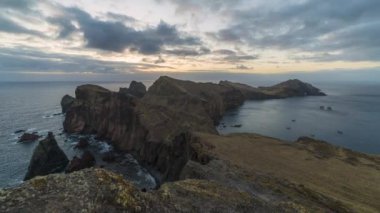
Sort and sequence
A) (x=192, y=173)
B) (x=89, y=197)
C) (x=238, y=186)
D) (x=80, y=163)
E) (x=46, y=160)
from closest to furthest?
(x=89, y=197)
(x=238, y=186)
(x=192, y=173)
(x=46, y=160)
(x=80, y=163)

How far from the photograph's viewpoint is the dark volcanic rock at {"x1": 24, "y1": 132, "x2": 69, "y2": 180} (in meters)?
Answer: 67.9

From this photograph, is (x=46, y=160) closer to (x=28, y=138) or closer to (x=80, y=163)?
(x=80, y=163)

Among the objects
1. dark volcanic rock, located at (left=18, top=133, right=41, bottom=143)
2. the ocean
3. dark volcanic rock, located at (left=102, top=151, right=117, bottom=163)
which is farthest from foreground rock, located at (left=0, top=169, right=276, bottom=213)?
dark volcanic rock, located at (left=18, top=133, right=41, bottom=143)

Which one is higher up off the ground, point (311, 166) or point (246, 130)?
point (311, 166)

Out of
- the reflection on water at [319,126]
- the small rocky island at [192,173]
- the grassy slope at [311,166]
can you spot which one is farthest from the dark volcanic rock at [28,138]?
the reflection on water at [319,126]

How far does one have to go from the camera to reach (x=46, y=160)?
70.4 m

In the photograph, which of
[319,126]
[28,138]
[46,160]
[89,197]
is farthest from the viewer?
[319,126]

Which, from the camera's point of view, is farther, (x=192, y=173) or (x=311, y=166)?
(x=311, y=166)

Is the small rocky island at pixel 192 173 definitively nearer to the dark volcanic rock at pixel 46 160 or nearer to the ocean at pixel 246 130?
the ocean at pixel 246 130

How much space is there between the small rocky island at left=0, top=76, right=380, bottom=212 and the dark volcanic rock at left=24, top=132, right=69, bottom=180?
19.5 meters

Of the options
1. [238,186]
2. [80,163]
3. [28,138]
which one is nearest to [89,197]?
[238,186]

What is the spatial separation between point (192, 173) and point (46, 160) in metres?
49.4

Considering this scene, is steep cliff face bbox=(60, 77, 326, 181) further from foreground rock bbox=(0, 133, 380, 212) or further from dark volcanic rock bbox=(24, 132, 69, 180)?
dark volcanic rock bbox=(24, 132, 69, 180)

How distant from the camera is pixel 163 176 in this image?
213 ft
